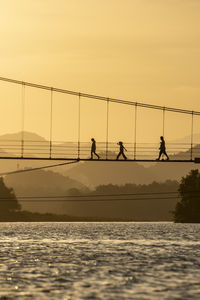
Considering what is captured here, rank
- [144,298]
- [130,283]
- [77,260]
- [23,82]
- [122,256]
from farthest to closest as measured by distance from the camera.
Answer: [23,82] → [122,256] → [77,260] → [130,283] → [144,298]

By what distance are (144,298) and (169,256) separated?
28904 millimetres

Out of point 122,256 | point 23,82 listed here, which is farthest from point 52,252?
point 23,82

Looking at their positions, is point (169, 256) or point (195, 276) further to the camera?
point (169, 256)

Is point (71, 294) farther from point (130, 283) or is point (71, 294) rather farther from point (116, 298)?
point (130, 283)

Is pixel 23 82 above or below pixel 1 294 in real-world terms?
above

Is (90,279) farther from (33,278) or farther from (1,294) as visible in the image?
(1,294)

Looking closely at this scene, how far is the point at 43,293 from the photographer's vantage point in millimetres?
42438

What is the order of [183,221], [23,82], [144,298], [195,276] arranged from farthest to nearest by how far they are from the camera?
[183,221] < [23,82] < [195,276] < [144,298]

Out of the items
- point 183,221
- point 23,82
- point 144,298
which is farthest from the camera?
point 183,221

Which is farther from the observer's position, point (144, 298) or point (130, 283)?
point (130, 283)

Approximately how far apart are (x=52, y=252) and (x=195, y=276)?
87.9 feet

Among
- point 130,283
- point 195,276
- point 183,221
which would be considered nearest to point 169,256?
point 195,276

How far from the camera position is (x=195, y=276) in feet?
168

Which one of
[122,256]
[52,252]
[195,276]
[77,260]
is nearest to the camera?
[195,276]
